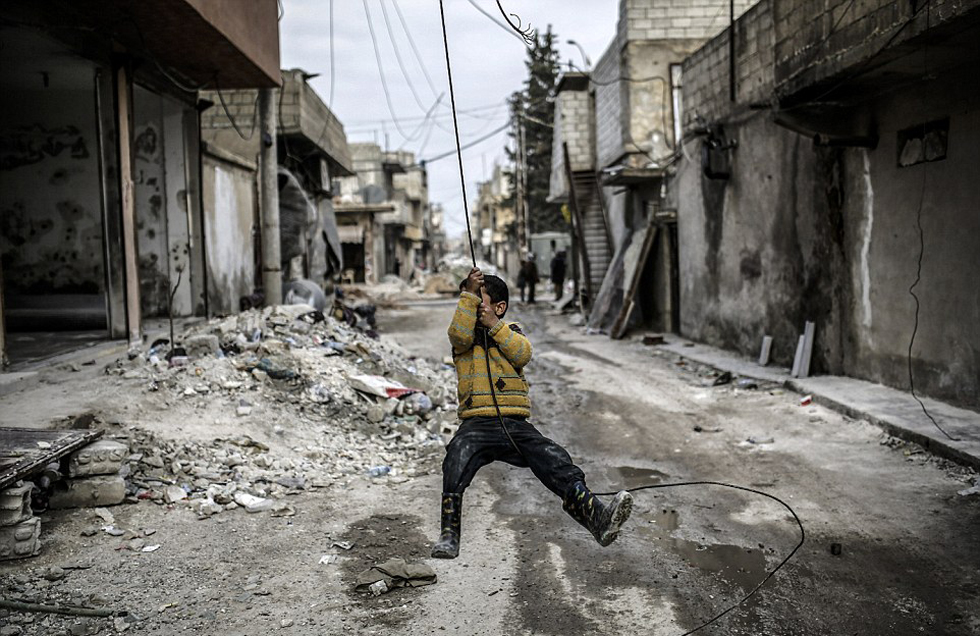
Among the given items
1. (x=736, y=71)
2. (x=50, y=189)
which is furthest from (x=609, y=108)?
(x=50, y=189)

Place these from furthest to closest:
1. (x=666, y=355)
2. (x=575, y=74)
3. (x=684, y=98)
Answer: (x=575, y=74), (x=684, y=98), (x=666, y=355)

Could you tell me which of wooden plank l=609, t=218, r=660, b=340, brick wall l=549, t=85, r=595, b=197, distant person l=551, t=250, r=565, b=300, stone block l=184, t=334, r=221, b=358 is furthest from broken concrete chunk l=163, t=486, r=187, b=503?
distant person l=551, t=250, r=565, b=300

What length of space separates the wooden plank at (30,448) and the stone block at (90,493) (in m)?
0.23

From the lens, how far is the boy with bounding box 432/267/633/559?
12.1ft

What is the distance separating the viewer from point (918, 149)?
7457 millimetres

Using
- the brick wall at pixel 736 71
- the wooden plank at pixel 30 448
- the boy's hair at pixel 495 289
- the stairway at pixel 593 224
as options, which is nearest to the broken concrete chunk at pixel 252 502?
the wooden plank at pixel 30 448

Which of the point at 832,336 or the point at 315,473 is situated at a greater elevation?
the point at 832,336

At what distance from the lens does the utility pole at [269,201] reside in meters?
11.9

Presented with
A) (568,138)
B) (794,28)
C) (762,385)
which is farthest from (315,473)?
(568,138)

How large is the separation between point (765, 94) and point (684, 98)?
3465 mm

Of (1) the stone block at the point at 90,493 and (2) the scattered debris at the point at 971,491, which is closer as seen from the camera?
(1) the stone block at the point at 90,493

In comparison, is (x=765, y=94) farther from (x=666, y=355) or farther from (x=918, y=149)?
(x=666, y=355)

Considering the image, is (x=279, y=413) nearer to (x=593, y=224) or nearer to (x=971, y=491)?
(x=971, y=491)

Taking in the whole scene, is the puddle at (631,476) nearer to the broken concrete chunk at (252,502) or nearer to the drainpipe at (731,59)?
the broken concrete chunk at (252,502)
